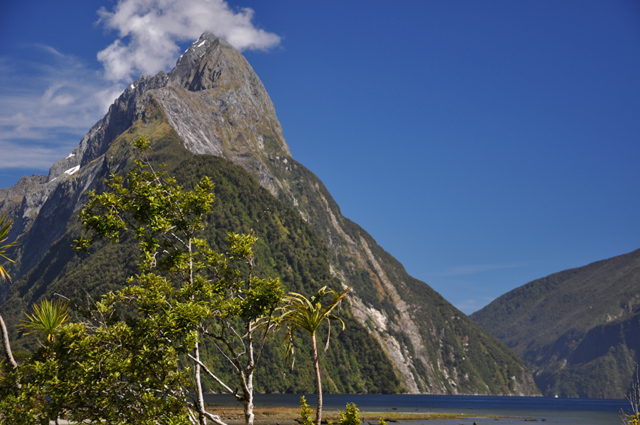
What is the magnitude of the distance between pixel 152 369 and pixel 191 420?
2.32 metres

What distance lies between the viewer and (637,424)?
2178cm

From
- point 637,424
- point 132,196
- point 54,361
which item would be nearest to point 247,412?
point 54,361

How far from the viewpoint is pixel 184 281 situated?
22.1 m

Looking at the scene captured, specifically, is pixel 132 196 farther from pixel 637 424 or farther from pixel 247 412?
pixel 637 424

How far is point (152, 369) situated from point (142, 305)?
2048mm

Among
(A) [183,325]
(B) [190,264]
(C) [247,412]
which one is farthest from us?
(B) [190,264]

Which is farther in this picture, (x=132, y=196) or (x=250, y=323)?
(x=132, y=196)

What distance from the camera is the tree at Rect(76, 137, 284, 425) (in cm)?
1857

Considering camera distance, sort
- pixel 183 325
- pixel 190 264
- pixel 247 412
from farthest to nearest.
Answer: pixel 190 264 < pixel 247 412 < pixel 183 325

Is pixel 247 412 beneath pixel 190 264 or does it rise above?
beneath

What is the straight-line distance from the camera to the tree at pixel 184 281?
18566 mm

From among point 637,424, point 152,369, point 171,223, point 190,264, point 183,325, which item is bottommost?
point 637,424

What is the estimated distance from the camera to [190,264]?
832 inches

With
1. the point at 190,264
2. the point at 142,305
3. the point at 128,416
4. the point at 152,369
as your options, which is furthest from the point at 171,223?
the point at 128,416
